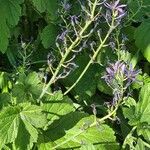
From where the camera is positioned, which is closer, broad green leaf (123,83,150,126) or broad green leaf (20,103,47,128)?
broad green leaf (20,103,47,128)

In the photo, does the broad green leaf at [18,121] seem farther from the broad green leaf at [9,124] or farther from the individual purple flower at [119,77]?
the individual purple flower at [119,77]

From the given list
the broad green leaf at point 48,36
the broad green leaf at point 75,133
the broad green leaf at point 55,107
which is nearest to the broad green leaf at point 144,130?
the broad green leaf at point 75,133

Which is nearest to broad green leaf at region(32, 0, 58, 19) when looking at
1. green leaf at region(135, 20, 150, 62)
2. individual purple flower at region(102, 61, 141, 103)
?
green leaf at region(135, 20, 150, 62)

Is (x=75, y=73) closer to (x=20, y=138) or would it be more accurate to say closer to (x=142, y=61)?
(x=142, y=61)

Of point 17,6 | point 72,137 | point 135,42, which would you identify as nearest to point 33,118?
point 72,137

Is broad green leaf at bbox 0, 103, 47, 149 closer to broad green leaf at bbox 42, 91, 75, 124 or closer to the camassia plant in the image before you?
the camassia plant

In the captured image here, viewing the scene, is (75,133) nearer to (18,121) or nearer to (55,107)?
(55,107)

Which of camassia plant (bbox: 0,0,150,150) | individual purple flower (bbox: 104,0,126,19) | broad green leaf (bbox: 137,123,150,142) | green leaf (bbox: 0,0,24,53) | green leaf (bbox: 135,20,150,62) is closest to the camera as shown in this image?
individual purple flower (bbox: 104,0,126,19)

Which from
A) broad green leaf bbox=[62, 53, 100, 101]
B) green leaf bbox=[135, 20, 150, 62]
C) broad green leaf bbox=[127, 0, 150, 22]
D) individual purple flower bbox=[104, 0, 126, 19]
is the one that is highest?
individual purple flower bbox=[104, 0, 126, 19]
